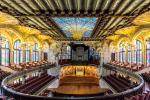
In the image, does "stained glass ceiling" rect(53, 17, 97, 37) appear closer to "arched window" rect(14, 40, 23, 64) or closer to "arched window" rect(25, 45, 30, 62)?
"arched window" rect(14, 40, 23, 64)

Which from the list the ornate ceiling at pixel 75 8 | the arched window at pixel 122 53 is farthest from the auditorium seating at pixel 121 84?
the arched window at pixel 122 53

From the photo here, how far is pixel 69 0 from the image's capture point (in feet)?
36.0

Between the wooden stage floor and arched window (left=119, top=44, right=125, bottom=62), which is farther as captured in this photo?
arched window (left=119, top=44, right=125, bottom=62)

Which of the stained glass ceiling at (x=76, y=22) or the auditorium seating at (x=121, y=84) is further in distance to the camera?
the auditorium seating at (x=121, y=84)

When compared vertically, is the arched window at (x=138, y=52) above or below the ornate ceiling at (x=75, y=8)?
below

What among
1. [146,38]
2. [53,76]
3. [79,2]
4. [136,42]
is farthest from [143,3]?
[53,76]

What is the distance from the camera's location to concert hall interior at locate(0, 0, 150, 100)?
11969 millimetres

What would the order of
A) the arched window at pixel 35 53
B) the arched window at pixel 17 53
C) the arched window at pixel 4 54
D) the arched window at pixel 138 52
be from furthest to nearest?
the arched window at pixel 35 53 → the arched window at pixel 138 52 → the arched window at pixel 17 53 → the arched window at pixel 4 54

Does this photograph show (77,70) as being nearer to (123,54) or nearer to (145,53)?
(123,54)

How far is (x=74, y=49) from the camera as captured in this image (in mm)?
Answer: 49250

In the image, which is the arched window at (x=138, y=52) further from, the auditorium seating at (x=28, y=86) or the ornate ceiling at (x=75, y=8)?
the ornate ceiling at (x=75, y=8)

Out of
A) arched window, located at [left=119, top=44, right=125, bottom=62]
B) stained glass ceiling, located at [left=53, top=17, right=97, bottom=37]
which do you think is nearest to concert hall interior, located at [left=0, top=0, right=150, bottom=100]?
stained glass ceiling, located at [left=53, top=17, right=97, bottom=37]

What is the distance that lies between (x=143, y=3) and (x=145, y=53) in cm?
2292

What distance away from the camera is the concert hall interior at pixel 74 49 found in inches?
471
